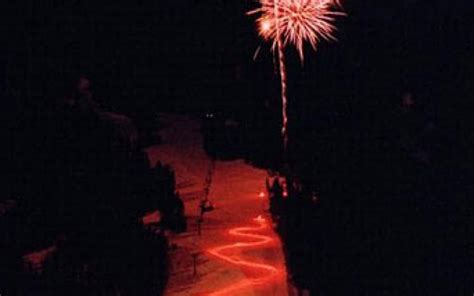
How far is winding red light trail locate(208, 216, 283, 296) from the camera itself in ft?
37.5

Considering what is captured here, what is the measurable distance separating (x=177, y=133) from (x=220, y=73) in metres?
5.07

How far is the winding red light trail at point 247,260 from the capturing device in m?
11.4

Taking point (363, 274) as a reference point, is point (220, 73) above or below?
above

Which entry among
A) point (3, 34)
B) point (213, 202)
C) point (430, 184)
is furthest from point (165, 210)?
point (430, 184)

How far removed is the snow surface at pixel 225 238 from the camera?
11.5 meters

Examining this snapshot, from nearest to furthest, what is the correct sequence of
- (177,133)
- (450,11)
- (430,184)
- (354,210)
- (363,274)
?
(363,274), (354,210), (430,184), (177,133), (450,11)

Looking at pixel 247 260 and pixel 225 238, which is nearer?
pixel 247 260

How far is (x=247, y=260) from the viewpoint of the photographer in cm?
1272

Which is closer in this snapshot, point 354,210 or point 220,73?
point 354,210

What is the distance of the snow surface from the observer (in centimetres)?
1148

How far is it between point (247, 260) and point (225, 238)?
1205 mm

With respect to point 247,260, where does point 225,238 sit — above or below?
above

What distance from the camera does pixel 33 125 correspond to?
13656mm

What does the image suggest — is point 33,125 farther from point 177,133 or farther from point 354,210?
point 177,133
